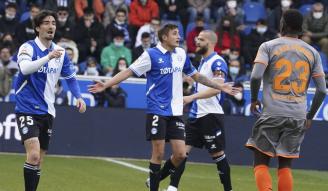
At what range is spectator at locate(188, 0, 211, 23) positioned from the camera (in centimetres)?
2370

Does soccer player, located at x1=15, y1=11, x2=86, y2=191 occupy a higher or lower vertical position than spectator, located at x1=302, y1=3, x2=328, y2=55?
lower

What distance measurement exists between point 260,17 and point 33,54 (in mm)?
14505

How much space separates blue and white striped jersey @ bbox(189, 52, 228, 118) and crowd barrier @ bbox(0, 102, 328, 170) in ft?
16.3

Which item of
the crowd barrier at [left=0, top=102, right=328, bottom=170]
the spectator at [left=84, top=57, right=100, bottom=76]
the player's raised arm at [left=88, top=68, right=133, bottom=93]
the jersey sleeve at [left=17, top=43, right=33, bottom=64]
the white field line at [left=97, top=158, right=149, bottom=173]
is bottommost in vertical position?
the white field line at [left=97, top=158, right=149, bottom=173]

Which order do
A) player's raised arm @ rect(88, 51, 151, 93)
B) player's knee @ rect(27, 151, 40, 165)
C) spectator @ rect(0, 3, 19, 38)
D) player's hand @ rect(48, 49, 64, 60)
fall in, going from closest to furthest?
player's hand @ rect(48, 49, 64, 60) → player's knee @ rect(27, 151, 40, 165) → player's raised arm @ rect(88, 51, 151, 93) → spectator @ rect(0, 3, 19, 38)

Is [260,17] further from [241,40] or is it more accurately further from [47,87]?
[47,87]

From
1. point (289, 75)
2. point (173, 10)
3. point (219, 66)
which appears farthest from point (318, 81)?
point (173, 10)

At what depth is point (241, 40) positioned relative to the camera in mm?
22844

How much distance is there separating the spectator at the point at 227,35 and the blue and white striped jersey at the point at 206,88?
9.68 meters

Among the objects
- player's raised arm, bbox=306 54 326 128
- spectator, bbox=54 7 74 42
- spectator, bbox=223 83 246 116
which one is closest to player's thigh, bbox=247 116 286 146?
player's raised arm, bbox=306 54 326 128

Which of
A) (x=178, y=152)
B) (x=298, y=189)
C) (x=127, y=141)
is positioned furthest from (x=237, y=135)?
(x=178, y=152)

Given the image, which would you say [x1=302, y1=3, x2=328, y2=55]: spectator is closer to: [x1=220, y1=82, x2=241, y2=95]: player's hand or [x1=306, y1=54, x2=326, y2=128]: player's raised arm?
[x1=220, y1=82, x2=241, y2=95]: player's hand

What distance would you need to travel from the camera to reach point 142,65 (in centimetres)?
1131

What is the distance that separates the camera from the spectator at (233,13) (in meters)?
22.9
